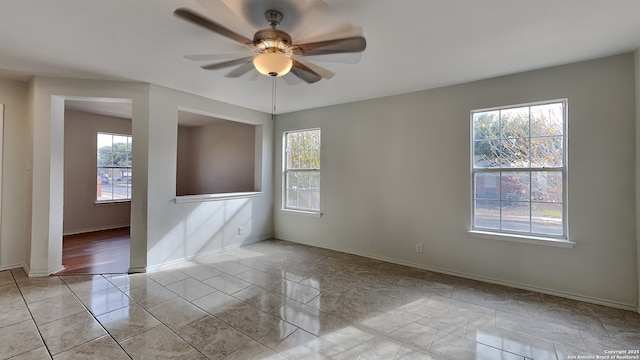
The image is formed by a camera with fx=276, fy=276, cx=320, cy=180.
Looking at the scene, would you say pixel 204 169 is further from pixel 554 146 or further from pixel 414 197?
pixel 554 146

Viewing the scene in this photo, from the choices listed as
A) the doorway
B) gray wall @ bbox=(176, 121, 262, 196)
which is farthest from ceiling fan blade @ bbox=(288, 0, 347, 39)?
the doorway

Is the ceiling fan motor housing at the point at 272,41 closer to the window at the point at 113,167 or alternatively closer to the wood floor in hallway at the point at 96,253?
the wood floor in hallway at the point at 96,253

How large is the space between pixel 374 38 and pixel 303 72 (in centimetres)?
67

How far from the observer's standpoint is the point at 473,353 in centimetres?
197

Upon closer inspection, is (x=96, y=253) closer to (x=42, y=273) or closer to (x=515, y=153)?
(x=42, y=273)

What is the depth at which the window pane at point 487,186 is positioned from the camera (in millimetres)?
3277

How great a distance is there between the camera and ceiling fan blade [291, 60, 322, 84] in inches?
86.8

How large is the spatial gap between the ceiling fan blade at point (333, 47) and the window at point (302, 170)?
2.82m

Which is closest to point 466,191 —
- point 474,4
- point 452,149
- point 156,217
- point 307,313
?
point 452,149

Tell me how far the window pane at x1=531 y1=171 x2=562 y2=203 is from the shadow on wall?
412 centimetres

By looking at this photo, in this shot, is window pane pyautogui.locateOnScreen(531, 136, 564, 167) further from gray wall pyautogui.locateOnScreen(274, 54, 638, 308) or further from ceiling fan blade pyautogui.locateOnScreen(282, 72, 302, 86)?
ceiling fan blade pyautogui.locateOnScreen(282, 72, 302, 86)

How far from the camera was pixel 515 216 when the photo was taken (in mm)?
3158

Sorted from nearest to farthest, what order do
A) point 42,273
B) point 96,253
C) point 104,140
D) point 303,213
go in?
1. point 42,273
2. point 96,253
3. point 303,213
4. point 104,140

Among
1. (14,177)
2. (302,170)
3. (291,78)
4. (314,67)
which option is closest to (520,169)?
(314,67)
